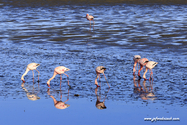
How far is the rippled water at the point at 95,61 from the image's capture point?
13.1 m

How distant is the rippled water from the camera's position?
1312 cm

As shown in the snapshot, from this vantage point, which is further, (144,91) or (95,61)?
(95,61)

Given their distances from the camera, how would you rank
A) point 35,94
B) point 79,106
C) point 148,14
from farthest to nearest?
point 148,14 → point 35,94 → point 79,106

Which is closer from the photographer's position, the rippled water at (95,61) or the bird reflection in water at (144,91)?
the rippled water at (95,61)

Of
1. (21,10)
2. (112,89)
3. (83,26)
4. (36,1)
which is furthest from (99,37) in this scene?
(36,1)

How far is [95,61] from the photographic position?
20.3 m

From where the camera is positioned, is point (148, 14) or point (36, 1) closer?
point (148, 14)

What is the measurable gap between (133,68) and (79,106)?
17.2ft

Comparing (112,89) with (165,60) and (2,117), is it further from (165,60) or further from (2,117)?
(165,60)

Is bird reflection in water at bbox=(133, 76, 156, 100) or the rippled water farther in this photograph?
bird reflection in water at bbox=(133, 76, 156, 100)

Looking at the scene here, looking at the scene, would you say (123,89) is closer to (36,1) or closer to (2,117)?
(2,117)

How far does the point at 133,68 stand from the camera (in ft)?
58.0

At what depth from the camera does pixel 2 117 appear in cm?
1223

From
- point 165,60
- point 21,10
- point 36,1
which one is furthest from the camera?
point 36,1
